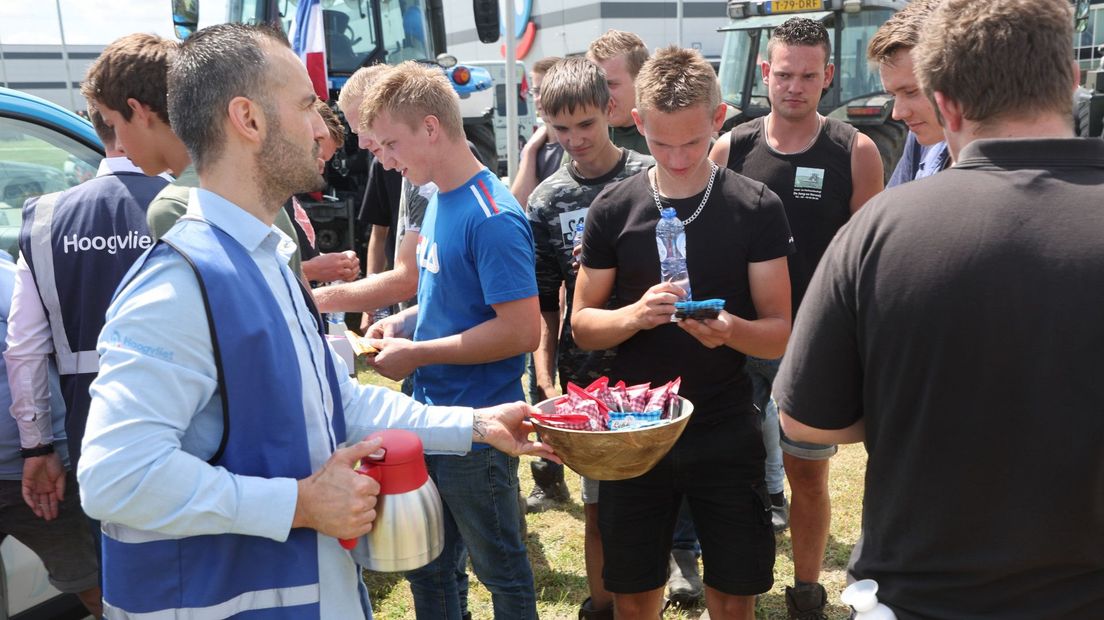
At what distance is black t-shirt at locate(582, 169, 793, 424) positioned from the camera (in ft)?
8.64

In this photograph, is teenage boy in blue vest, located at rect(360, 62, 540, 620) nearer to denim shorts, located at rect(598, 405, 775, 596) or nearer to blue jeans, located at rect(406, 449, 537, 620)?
blue jeans, located at rect(406, 449, 537, 620)

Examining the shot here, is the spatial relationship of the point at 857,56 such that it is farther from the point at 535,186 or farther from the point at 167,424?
the point at 167,424

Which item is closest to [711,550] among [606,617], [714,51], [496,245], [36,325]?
[606,617]

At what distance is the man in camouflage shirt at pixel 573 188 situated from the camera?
3.34m

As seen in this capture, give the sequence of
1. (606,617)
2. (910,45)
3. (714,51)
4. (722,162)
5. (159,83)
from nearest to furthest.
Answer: (159,83)
(910,45)
(606,617)
(722,162)
(714,51)

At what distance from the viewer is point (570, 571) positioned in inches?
157

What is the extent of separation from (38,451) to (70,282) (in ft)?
1.75

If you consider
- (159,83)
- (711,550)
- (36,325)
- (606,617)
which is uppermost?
(159,83)

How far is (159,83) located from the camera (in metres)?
2.55

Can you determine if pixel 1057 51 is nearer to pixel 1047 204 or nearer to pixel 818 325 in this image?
pixel 1047 204

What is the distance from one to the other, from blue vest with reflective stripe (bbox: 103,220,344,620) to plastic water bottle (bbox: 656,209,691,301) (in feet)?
4.46

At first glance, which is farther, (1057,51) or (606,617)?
(606,617)

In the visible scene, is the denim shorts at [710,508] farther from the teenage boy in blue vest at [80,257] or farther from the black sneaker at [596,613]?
the teenage boy in blue vest at [80,257]

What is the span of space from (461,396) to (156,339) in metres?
1.41
